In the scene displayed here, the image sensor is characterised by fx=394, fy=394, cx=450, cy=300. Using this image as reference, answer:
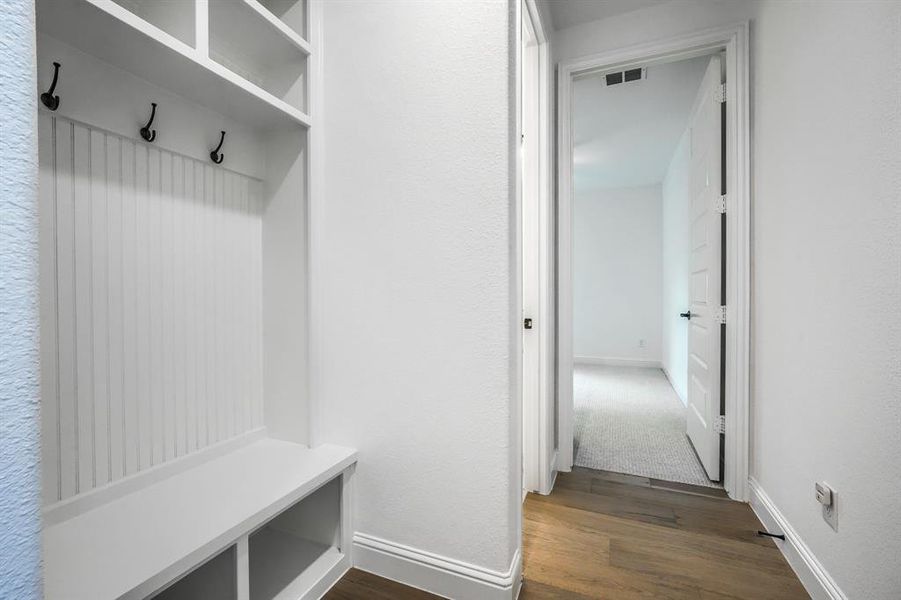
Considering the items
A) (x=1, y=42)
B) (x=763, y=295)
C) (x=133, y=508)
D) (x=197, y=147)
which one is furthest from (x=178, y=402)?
(x=763, y=295)

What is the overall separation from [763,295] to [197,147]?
7.97 feet

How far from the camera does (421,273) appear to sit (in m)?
1.38

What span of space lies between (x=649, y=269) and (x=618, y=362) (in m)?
1.44

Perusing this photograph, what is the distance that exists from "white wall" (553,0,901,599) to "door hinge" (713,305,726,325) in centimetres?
18

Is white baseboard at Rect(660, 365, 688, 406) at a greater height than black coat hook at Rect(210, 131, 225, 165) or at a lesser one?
lesser

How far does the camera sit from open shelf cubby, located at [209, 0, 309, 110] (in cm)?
129

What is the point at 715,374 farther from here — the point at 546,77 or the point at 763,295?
the point at 546,77

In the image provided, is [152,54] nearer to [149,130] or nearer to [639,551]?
[149,130]

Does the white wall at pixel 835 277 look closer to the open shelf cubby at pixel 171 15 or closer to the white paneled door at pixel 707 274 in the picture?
the white paneled door at pixel 707 274

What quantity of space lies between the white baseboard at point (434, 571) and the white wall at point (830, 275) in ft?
3.26

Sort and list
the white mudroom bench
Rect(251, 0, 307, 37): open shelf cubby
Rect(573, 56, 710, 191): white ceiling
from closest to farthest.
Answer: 1. the white mudroom bench
2. Rect(251, 0, 307, 37): open shelf cubby
3. Rect(573, 56, 710, 191): white ceiling

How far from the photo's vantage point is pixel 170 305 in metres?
1.31

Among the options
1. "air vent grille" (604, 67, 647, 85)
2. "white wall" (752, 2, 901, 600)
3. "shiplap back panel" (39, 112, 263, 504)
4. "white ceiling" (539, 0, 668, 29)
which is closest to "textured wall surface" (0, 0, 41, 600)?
"shiplap back panel" (39, 112, 263, 504)

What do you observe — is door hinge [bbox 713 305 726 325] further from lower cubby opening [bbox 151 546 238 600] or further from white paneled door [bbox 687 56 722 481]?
lower cubby opening [bbox 151 546 238 600]
